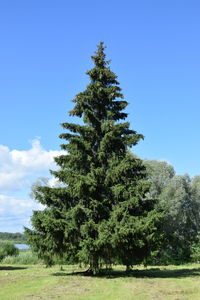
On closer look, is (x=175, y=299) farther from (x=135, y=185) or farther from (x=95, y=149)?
(x=95, y=149)

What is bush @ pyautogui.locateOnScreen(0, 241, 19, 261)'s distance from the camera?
103ft

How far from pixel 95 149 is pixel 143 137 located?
2637 millimetres

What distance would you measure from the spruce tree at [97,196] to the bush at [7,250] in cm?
1785

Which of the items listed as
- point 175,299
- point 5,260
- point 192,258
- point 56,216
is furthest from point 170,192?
point 175,299

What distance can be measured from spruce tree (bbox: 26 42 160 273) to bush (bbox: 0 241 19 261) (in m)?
17.8

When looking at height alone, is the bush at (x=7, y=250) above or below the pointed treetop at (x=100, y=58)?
below

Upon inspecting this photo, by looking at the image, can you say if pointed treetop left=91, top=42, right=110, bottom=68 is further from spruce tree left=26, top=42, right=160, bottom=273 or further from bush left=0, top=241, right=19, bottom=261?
bush left=0, top=241, right=19, bottom=261

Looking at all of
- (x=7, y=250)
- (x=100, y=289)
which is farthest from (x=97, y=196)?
(x=7, y=250)

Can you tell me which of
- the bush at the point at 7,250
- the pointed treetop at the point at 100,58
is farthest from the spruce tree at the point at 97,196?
the bush at the point at 7,250

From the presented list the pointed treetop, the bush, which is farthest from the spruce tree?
the bush

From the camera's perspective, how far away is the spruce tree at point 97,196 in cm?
1415

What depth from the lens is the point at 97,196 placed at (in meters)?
15.9

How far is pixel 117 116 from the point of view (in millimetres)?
17766

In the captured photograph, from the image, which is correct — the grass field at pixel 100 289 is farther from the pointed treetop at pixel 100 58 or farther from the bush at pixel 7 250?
the bush at pixel 7 250
